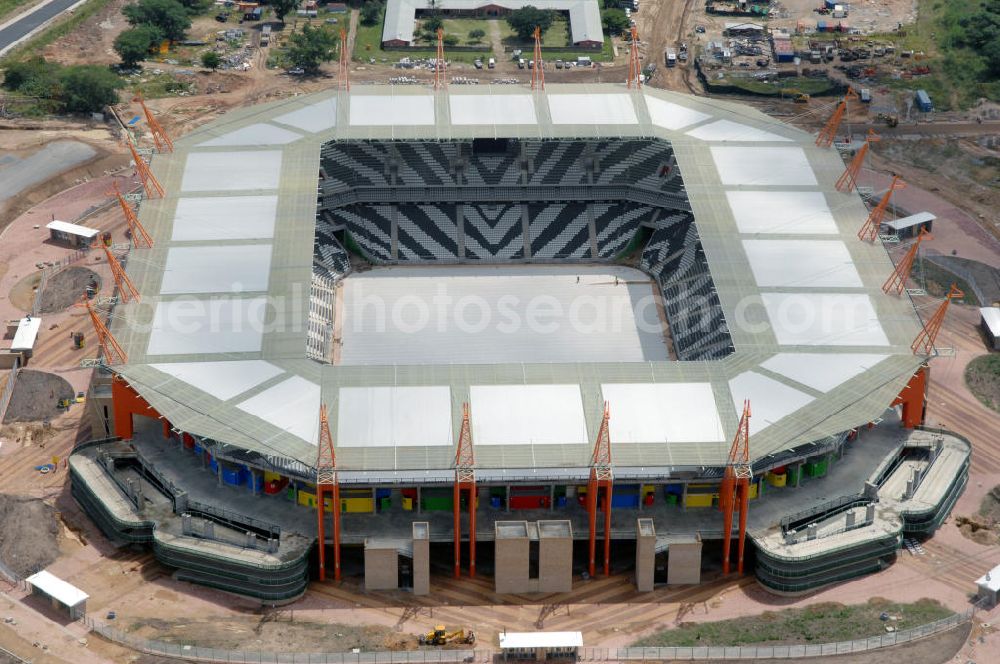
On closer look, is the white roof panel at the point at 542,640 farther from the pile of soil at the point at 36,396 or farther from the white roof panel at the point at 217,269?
the pile of soil at the point at 36,396

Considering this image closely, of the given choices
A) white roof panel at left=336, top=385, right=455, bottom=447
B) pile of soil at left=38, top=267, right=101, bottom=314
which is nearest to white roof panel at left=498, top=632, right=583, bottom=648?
white roof panel at left=336, top=385, right=455, bottom=447

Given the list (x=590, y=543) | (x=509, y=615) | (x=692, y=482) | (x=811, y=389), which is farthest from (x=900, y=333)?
(x=509, y=615)

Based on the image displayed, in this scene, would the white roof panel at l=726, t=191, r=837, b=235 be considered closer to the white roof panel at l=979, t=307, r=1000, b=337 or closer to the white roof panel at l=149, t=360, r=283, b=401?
the white roof panel at l=979, t=307, r=1000, b=337

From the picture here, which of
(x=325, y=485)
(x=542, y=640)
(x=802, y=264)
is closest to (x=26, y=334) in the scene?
(x=325, y=485)

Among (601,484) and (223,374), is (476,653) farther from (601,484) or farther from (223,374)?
(223,374)

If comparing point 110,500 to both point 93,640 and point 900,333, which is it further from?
point 900,333
